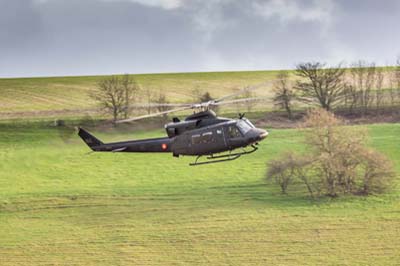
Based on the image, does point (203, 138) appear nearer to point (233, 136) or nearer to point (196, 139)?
point (196, 139)

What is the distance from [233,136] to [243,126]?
534mm

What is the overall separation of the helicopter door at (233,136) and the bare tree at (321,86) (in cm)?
5578

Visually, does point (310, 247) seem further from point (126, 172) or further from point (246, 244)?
point (126, 172)

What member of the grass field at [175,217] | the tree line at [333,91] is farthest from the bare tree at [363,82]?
the grass field at [175,217]

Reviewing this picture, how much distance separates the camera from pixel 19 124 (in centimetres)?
7881

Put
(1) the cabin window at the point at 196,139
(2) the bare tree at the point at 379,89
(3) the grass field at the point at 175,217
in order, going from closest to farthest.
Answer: (1) the cabin window at the point at 196,139 < (3) the grass field at the point at 175,217 < (2) the bare tree at the point at 379,89

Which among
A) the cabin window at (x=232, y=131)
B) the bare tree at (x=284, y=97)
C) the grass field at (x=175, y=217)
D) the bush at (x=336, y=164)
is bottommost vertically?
the grass field at (x=175, y=217)


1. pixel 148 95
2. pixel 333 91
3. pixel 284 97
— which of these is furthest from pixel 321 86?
pixel 148 95

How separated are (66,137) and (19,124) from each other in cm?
4946

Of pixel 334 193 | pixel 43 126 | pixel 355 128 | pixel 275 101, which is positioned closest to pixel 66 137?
pixel 334 193

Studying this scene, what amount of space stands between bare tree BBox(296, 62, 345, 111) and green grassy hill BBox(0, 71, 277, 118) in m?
7.07

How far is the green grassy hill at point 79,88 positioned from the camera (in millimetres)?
89625

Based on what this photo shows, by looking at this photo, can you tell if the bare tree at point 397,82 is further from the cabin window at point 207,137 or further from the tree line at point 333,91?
the cabin window at point 207,137

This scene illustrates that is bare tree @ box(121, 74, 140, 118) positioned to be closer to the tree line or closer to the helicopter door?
the tree line
